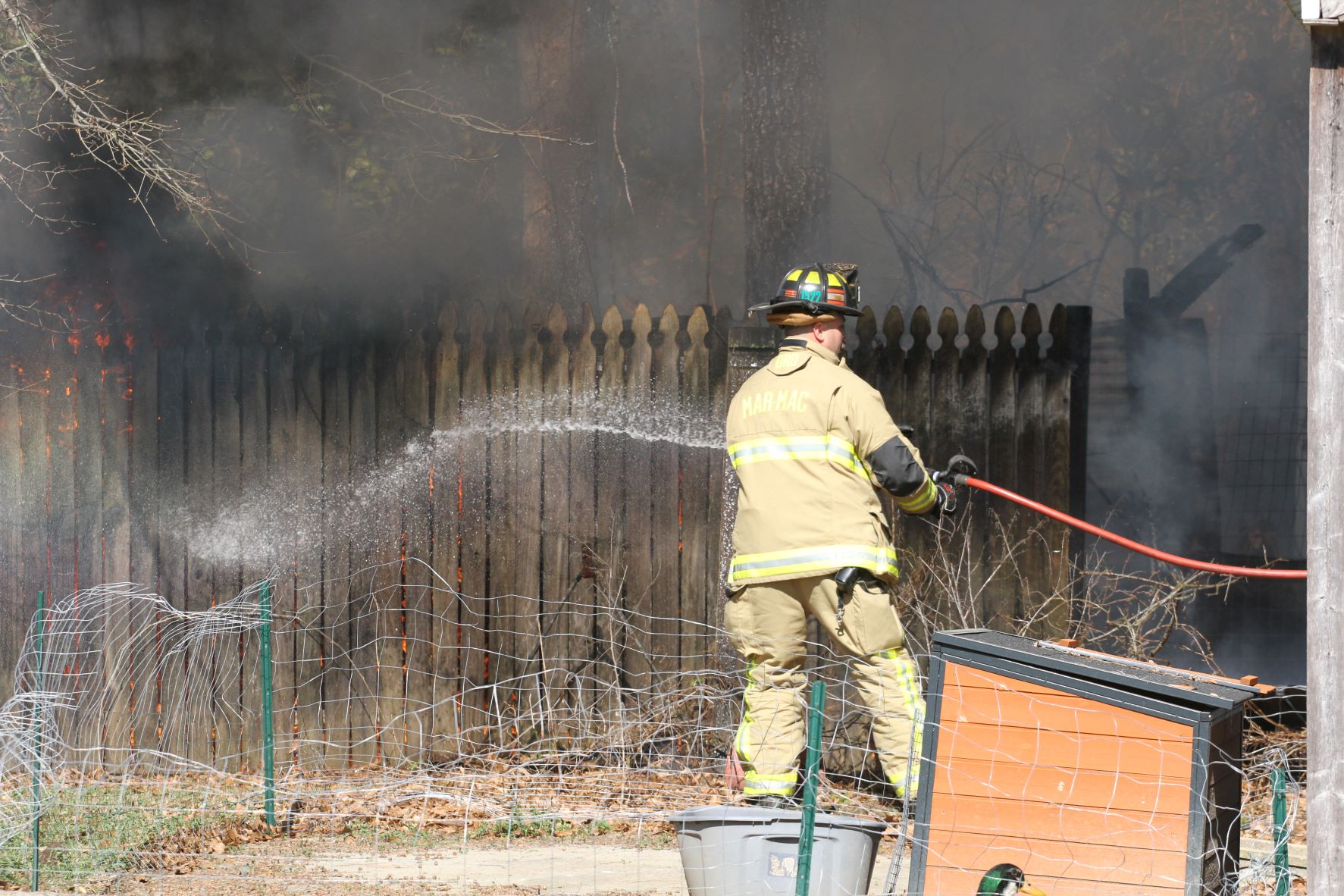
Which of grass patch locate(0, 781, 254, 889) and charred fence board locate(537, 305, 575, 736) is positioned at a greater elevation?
charred fence board locate(537, 305, 575, 736)

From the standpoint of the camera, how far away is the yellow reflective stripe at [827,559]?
13.8ft

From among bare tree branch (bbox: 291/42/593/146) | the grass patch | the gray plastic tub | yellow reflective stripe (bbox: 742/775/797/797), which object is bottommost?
the grass patch

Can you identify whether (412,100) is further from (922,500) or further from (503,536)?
(922,500)

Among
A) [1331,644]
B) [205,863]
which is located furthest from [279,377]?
[1331,644]

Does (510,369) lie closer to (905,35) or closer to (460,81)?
(460,81)

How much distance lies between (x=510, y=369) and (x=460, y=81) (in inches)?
227

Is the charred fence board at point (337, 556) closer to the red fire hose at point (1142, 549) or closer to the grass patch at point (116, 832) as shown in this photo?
the grass patch at point (116, 832)

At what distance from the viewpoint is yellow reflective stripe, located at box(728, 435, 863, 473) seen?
4.29 metres

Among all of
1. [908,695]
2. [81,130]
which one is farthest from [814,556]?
[81,130]

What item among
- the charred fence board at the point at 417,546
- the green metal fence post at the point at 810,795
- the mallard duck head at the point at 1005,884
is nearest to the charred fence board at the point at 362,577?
the charred fence board at the point at 417,546

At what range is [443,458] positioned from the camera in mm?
5672

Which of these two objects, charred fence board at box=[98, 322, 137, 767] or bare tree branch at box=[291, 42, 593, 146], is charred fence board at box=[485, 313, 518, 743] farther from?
bare tree branch at box=[291, 42, 593, 146]

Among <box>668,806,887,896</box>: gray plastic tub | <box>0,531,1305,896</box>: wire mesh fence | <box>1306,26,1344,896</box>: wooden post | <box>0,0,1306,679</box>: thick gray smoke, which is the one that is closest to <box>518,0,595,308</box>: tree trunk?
<box>0,0,1306,679</box>: thick gray smoke

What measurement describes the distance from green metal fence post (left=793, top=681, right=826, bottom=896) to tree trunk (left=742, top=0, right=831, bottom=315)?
5686 mm
